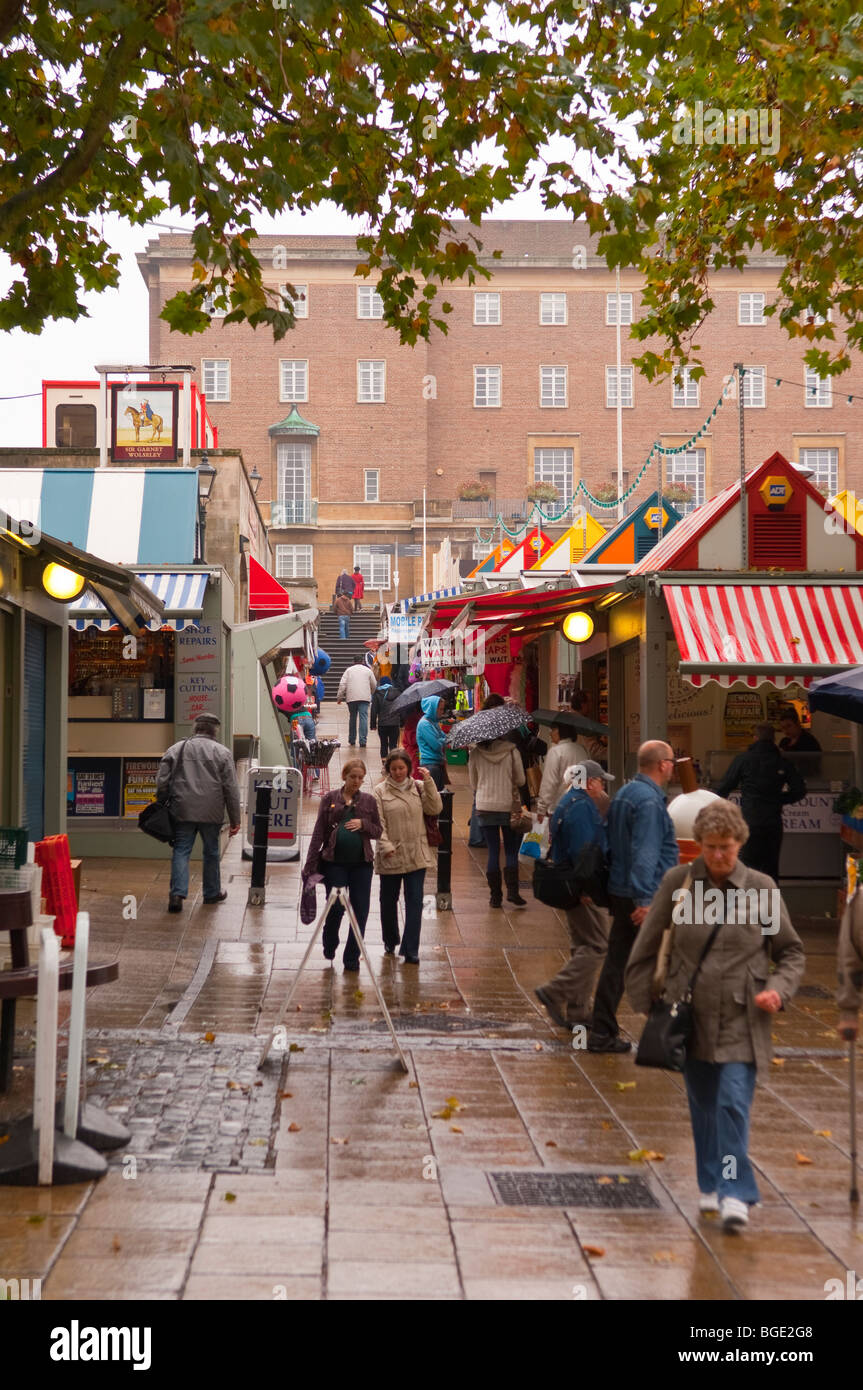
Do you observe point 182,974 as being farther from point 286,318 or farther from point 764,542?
point 764,542

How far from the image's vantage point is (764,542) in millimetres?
13742

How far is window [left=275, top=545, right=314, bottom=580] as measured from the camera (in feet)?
205

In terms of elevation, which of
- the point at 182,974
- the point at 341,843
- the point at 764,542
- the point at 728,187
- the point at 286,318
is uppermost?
the point at 728,187

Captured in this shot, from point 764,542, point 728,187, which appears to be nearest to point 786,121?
point 728,187

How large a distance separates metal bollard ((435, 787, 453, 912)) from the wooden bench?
6756 millimetres

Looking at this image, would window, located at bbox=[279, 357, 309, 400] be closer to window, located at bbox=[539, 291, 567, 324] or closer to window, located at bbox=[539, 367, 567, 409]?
window, located at bbox=[539, 367, 567, 409]

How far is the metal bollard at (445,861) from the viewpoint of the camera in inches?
541

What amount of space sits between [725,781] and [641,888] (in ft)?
16.4

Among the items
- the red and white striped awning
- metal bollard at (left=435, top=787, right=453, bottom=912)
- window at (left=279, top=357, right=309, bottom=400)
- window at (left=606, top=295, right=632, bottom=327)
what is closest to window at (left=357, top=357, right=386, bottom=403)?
window at (left=279, top=357, right=309, bottom=400)

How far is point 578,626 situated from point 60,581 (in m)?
5.69

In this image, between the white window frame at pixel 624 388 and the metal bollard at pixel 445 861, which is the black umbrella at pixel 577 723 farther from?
the white window frame at pixel 624 388

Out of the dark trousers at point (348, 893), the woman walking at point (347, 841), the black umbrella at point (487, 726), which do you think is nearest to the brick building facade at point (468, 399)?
the black umbrella at point (487, 726)

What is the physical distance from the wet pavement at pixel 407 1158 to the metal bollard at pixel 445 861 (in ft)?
9.03

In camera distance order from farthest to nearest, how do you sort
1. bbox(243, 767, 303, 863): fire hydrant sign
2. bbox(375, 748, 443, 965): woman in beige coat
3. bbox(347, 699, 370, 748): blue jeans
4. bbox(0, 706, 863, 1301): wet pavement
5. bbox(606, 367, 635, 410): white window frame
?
bbox(606, 367, 635, 410): white window frame
bbox(347, 699, 370, 748): blue jeans
bbox(243, 767, 303, 863): fire hydrant sign
bbox(375, 748, 443, 965): woman in beige coat
bbox(0, 706, 863, 1301): wet pavement
